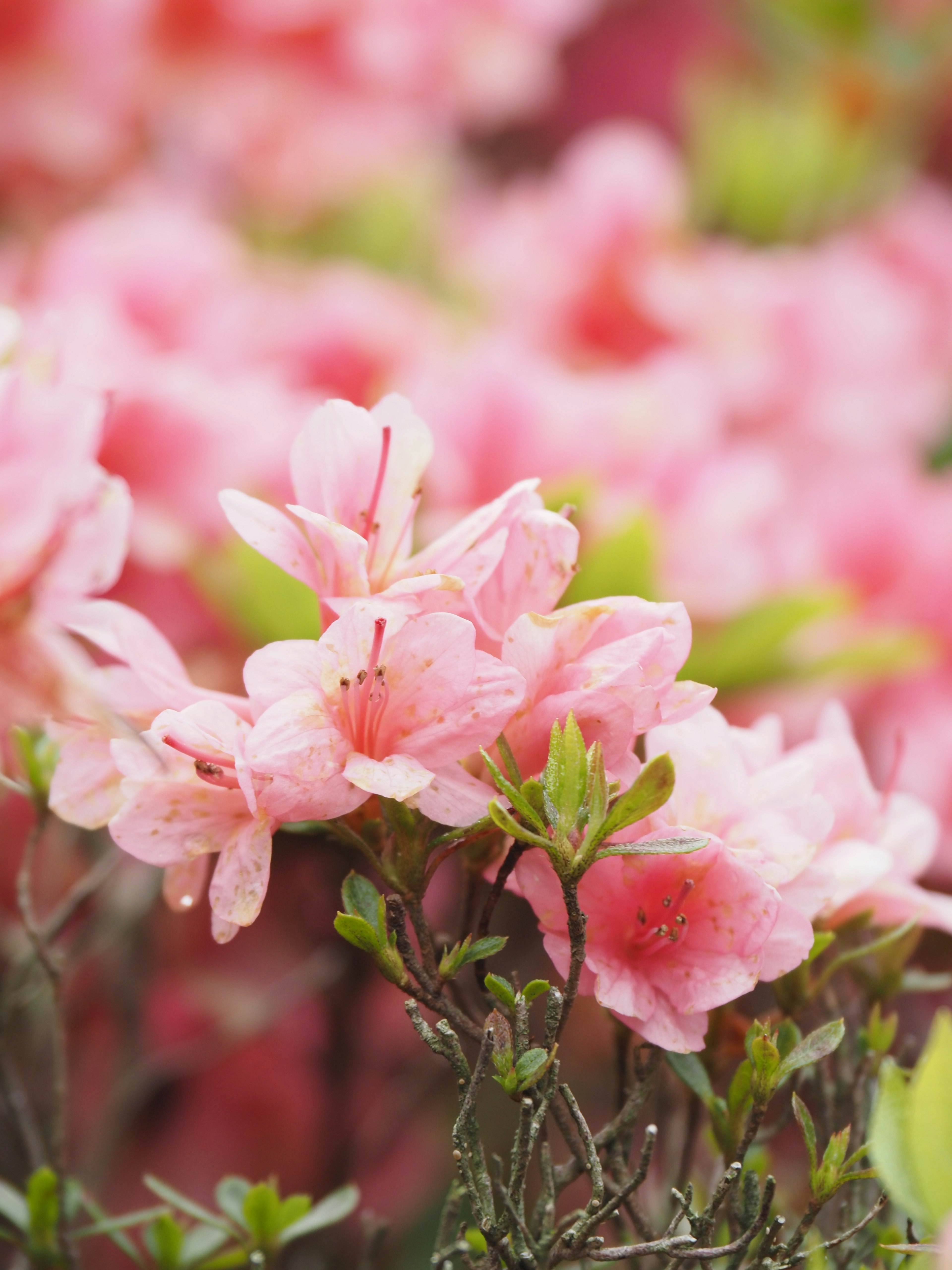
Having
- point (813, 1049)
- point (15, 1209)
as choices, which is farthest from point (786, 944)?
point (15, 1209)

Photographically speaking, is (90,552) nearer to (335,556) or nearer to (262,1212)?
(335,556)

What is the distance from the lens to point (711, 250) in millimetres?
908

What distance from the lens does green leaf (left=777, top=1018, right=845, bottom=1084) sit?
0.28 m

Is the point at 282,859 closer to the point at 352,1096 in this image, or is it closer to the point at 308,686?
the point at 352,1096

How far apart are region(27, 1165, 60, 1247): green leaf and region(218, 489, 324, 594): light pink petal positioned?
18 cm

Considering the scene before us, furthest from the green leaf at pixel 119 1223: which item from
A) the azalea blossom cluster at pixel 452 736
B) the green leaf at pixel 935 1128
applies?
the green leaf at pixel 935 1128

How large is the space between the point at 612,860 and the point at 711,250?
0.72 m

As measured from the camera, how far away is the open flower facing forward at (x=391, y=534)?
292 mm

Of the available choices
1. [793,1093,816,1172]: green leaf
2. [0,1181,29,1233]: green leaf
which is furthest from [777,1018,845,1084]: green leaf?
[0,1181,29,1233]: green leaf

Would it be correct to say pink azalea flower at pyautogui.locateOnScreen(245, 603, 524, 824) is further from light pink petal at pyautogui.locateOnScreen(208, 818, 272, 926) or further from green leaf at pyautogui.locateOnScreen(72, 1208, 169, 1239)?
green leaf at pyautogui.locateOnScreen(72, 1208, 169, 1239)

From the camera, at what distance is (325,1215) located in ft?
1.12

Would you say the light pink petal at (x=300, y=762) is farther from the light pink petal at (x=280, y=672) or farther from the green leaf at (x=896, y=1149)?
the green leaf at (x=896, y=1149)

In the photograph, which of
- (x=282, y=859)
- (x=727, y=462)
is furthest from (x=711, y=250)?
(x=282, y=859)

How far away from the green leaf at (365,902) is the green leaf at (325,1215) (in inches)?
4.5
